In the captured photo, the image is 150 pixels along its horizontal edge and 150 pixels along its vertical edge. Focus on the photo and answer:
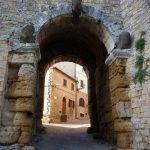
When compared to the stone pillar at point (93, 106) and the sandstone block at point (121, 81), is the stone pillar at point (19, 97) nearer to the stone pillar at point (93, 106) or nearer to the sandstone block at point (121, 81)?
the sandstone block at point (121, 81)

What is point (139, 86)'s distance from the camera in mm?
5559

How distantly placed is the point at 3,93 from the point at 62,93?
61.9 feet

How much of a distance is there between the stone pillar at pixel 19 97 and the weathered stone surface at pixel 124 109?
7.11ft

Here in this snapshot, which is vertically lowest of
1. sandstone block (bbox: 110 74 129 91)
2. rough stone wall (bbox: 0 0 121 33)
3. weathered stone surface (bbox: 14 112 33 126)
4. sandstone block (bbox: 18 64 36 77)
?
weathered stone surface (bbox: 14 112 33 126)

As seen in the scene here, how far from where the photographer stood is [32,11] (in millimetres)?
6543

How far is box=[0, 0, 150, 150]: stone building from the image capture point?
537cm

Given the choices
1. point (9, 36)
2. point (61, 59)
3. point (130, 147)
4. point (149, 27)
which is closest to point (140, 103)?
point (130, 147)

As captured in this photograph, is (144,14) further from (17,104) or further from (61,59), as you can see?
(61,59)

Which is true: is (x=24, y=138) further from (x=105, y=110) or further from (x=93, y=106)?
(x=93, y=106)

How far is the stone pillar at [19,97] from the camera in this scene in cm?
523

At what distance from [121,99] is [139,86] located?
56cm

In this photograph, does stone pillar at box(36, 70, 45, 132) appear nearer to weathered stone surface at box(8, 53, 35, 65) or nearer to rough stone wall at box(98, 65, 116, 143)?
rough stone wall at box(98, 65, 116, 143)

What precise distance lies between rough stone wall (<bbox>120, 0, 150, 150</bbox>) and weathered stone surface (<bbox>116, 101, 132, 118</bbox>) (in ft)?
0.33

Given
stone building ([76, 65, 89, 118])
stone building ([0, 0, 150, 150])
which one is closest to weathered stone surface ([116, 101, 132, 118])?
stone building ([0, 0, 150, 150])
